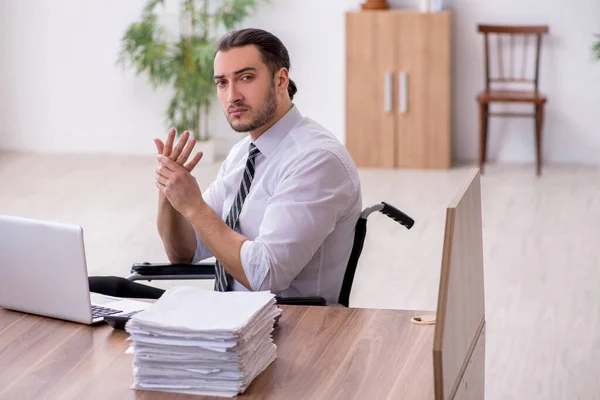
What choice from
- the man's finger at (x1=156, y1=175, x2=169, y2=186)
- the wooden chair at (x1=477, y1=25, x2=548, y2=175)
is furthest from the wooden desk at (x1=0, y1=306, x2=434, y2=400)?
the wooden chair at (x1=477, y1=25, x2=548, y2=175)

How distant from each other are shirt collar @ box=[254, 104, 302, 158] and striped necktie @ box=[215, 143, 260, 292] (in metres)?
0.02

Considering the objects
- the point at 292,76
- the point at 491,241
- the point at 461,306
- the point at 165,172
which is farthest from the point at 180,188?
the point at 292,76

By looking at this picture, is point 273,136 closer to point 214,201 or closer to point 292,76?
point 214,201

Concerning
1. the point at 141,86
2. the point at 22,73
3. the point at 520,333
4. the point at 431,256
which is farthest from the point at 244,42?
the point at 22,73

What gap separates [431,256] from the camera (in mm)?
5301

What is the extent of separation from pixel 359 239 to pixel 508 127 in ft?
17.0

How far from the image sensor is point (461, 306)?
1990 mm

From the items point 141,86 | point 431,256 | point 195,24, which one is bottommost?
point 431,256

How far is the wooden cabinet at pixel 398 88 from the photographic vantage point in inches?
288

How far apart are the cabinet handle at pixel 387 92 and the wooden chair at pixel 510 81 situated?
65 cm

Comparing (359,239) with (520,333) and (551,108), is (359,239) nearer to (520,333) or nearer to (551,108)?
(520,333)

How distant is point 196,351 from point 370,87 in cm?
573

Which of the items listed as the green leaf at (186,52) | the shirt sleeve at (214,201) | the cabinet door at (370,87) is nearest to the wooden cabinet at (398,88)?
the cabinet door at (370,87)

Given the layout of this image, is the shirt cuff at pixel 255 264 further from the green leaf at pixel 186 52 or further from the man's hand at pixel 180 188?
the green leaf at pixel 186 52
